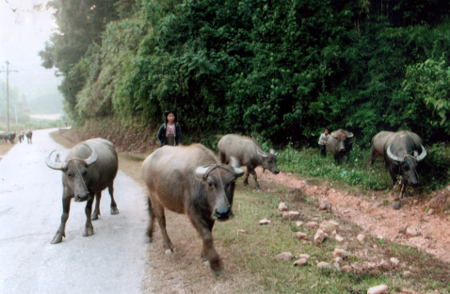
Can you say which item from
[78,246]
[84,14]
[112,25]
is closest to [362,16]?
[78,246]

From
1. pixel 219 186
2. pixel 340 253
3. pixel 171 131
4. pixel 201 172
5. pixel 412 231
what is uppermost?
pixel 171 131

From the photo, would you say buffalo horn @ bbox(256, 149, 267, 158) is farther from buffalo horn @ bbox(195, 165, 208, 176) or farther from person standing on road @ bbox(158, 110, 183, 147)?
buffalo horn @ bbox(195, 165, 208, 176)

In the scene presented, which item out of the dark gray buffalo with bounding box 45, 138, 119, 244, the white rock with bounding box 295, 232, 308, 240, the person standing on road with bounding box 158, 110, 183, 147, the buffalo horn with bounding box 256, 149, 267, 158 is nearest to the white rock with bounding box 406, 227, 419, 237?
the white rock with bounding box 295, 232, 308, 240

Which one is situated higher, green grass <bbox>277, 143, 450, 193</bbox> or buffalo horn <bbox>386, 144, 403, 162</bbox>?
buffalo horn <bbox>386, 144, 403, 162</bbox>

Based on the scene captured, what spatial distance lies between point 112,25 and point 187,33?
28.1 ft

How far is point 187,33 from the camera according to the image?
13.2 m

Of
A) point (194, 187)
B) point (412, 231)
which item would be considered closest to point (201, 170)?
point (194, 187)

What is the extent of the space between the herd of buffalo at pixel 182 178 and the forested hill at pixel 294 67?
1.53 meters

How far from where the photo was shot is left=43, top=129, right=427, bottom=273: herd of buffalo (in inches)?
146

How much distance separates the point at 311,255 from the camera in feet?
14.2

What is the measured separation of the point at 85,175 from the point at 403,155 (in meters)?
6.65

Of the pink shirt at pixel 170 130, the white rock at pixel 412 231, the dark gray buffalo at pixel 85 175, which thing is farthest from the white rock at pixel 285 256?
the pink shirt at pixel 170 130

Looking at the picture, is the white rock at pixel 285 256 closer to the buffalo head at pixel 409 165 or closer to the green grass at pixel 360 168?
the buffalo head at pixel 409 165

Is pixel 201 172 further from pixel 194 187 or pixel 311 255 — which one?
pixel 311 255
